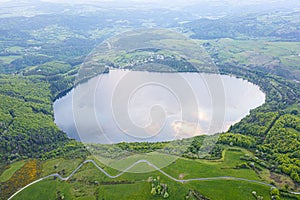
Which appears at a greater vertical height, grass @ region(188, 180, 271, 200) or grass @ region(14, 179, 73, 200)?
grass @ region(188, 180, 271, 200)

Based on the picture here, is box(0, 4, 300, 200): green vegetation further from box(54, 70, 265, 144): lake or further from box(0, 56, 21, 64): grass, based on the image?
box(54, 70, 265, 144): lake

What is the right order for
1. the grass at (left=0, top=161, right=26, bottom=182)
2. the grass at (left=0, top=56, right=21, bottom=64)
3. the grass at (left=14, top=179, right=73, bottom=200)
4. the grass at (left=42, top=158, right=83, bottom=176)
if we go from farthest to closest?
the grass at (left=0, top=56, right=21, bottom=64)
the grass at (left=42, top=158, right=83, bottom=176)
the grass at (left=0, top=161, right=26, bottom=182)
the grass at (left=14, top=179, right=73, bottom=200)

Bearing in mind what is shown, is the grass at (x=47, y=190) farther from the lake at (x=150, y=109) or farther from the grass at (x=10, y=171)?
the lake at (x=150, y=109)

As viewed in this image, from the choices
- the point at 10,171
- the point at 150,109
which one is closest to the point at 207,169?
the point at 150,109

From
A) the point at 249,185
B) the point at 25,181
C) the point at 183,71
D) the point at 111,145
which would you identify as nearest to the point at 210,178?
the point at 249,185

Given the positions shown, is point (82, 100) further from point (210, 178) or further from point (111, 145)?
point (210, 178)

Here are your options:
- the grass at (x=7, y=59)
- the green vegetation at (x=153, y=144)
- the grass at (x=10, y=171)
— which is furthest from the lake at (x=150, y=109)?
the grass at (x=7, y=59)

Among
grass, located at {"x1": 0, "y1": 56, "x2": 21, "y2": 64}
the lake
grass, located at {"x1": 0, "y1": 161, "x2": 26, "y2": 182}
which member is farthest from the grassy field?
→ grass, located at {"x1": 0, "y1": 56, "x2": 21, "y2": 64}
